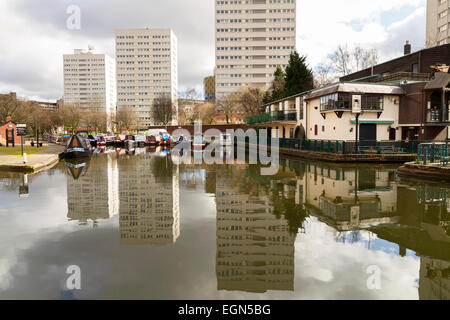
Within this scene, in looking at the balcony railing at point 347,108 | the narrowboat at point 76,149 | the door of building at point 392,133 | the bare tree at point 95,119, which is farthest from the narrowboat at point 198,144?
the bare tree at point 95,119

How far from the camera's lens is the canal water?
16.3 feet

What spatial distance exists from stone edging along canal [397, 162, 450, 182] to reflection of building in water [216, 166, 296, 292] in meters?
9.57

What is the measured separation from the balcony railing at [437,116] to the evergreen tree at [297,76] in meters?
24.1

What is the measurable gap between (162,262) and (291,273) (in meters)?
2.11

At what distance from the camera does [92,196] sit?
1216 cm

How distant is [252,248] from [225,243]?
0.58 metres

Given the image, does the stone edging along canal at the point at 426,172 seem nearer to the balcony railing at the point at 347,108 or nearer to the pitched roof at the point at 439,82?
the balcony railing at the point at 347,108

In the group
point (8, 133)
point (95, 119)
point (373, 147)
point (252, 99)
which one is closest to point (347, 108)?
point (373, 147)

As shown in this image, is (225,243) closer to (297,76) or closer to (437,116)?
(437,116)
